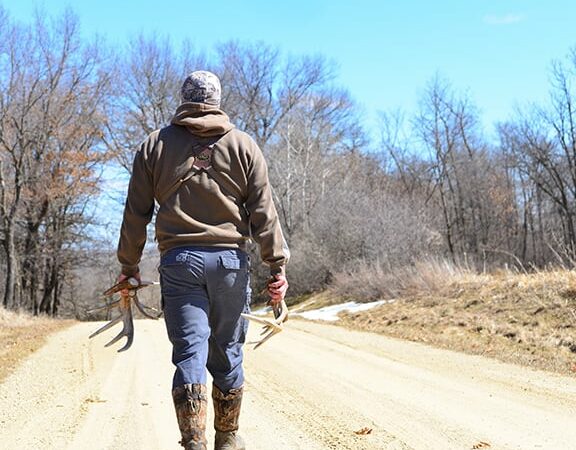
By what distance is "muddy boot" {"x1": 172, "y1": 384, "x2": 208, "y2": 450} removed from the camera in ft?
10.0

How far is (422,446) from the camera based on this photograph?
4.04 metres

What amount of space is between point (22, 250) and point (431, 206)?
26259mm

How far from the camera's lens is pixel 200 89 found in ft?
11.5

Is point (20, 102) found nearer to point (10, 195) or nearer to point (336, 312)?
point (10, 195)

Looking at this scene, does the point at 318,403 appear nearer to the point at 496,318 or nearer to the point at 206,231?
the point at 206,231

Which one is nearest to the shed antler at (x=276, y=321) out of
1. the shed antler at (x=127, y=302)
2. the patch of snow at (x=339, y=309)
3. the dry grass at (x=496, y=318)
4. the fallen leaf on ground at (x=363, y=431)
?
the shed antler at (x=127, y=302)

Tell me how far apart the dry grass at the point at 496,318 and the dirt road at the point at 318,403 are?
1.04m

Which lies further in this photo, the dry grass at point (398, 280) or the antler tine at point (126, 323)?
the dry grass at point (398, 280)

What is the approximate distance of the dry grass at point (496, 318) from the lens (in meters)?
9.16

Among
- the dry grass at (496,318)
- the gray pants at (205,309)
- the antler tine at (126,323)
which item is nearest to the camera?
the gray pants at (205,309)

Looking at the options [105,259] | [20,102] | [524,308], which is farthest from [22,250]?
[524,308]

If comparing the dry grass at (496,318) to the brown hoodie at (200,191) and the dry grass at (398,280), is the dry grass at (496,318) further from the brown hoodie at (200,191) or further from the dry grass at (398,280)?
the brown hoodie at (200,191)

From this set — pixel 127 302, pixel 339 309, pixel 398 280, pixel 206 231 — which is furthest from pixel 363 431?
pixel 339 309

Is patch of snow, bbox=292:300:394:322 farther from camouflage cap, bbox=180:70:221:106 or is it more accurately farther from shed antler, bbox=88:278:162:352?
camouflage cap, bbox=180:70:221:106
